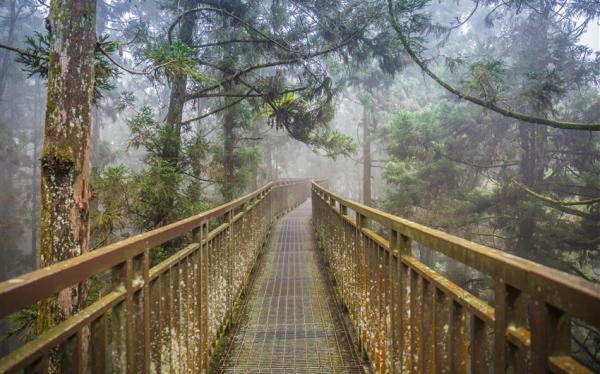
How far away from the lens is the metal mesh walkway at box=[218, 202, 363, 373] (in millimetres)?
3604

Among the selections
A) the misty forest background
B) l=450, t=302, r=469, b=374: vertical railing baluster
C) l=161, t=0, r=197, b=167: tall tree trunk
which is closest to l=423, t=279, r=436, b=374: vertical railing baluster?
l=450, t=302, r=469, b=374: vertical railing baluster

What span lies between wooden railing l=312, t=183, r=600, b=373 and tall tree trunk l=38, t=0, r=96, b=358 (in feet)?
10.3

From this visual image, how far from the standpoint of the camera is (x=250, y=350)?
3.91 metres

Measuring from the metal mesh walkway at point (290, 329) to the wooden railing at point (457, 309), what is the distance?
17.3 inches

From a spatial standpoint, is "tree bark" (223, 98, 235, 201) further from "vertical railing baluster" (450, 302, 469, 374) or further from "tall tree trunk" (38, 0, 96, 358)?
"vertical railing baluster" (450, 302, 469, 374)

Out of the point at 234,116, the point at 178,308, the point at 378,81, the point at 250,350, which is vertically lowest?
the point at 250,350

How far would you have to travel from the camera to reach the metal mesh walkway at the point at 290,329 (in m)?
3.60

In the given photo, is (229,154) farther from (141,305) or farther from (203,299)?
(141,305)

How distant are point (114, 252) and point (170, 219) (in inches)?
234

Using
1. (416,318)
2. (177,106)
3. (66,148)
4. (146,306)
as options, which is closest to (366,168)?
(177,106)

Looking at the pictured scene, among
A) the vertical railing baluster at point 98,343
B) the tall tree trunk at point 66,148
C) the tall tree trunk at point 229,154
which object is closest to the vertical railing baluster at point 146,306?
the vertical railing baluster at point 98,343

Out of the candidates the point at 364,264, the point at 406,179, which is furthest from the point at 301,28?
the point at 364,264

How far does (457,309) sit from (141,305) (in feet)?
5.14

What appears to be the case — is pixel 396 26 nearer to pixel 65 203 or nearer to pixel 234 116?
pixel 65 203
